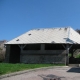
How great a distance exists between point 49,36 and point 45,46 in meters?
1.81

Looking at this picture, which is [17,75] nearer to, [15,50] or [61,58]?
[61,58]

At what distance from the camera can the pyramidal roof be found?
24.9m

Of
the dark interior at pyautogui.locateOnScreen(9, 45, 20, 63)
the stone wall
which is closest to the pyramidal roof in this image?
the dark interior at pyautogui.locateOnScreen(9, 45, 20, 63)

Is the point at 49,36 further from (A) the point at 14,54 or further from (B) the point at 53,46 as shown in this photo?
(A) the point at 14,54

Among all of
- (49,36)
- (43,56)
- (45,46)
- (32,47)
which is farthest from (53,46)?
(32,47)

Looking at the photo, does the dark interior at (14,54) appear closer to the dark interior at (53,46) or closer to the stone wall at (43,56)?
the stone wall at (43,56)

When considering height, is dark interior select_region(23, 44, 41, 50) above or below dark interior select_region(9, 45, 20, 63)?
above

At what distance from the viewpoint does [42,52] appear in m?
25.2

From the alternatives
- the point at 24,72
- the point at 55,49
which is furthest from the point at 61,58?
the point at 24,72

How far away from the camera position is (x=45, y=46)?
25953mm

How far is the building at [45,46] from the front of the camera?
79.7 feet

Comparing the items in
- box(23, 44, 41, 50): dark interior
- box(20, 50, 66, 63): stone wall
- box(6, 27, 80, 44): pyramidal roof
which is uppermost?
box(6, 27, 80, 44): pyramidal roof

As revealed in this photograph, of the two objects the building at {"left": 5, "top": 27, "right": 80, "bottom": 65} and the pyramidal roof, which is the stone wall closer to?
the building at {"left": 5, "top": 27, "right": 80, "bottom": 65}

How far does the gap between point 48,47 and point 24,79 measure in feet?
46.7
